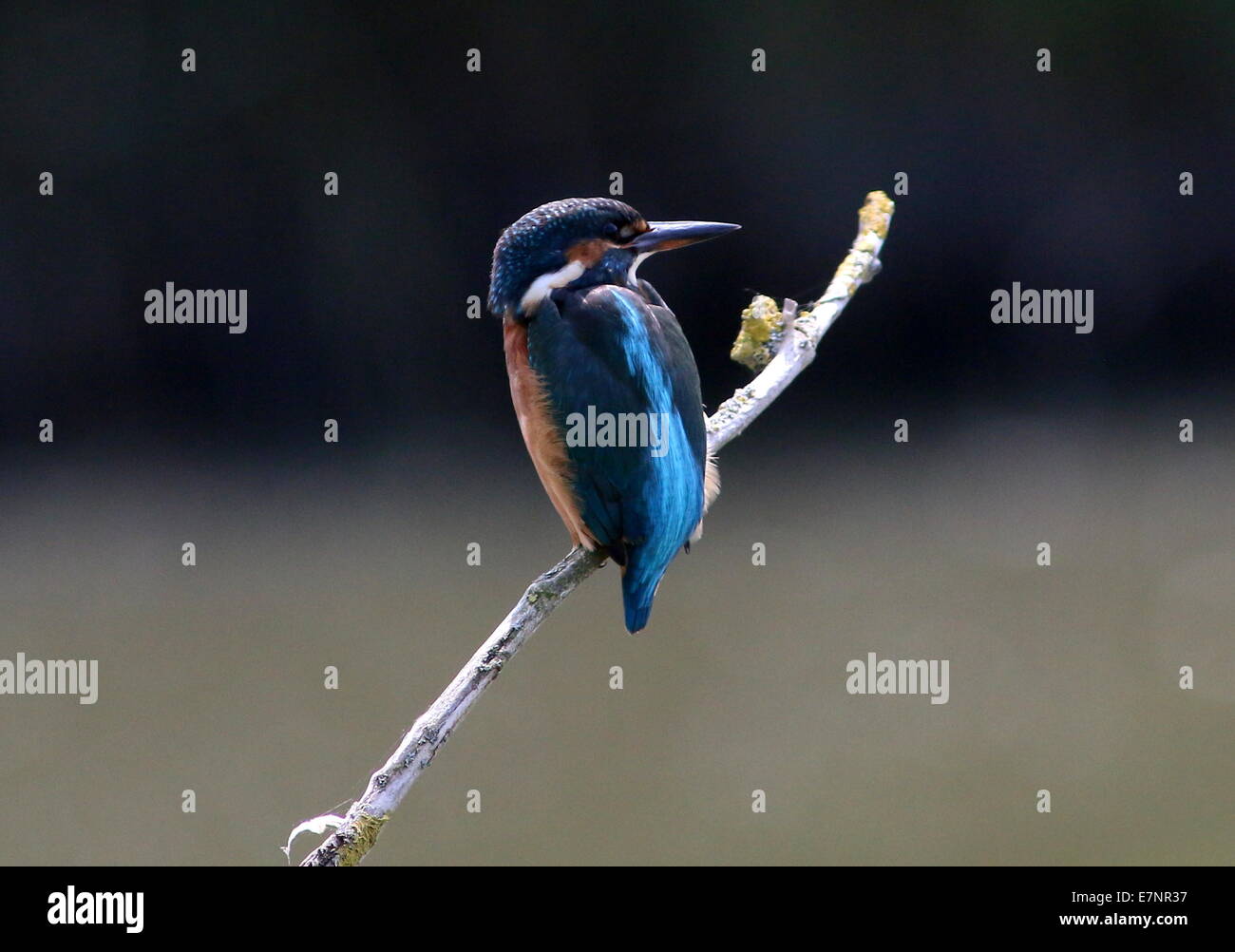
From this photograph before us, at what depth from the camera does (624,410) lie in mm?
1952

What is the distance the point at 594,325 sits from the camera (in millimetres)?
1963

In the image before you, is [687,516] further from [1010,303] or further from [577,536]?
[1010,303]

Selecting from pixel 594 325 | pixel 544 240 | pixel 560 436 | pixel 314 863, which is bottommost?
pixel 314 863

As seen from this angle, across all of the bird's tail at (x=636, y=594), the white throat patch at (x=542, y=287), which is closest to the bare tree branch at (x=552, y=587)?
the bird's tail at (x=636, y=594)

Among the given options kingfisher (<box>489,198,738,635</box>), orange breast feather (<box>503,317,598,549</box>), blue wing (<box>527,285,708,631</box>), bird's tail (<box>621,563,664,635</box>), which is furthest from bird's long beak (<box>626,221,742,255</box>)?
bird's tail (<box>621,563,664,635</box>)

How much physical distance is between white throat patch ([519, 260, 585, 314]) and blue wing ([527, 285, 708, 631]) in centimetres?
2

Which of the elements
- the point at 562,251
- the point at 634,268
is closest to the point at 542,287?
the point at 562,251

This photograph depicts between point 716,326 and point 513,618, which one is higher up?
point 716,326

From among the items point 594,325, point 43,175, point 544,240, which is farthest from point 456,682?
point 43,175

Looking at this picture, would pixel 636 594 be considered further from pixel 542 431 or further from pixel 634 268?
pixel 634 268

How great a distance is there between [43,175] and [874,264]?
370 cm

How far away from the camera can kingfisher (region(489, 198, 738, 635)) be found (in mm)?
1954

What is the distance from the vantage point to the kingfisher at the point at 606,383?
6.41 feet

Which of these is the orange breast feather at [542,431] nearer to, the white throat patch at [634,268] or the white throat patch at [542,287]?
the white throat patch at [542,287]
